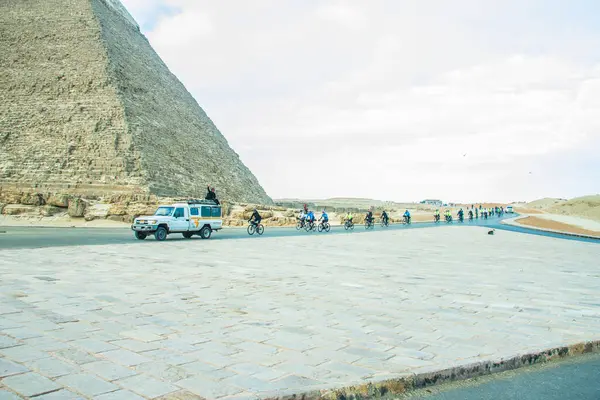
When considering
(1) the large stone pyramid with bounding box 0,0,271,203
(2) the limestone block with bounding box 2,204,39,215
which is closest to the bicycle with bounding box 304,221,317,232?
(2) the limestone block with bounding box 2,204,39,215

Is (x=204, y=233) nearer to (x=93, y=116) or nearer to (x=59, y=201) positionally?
(x=59, y=201)

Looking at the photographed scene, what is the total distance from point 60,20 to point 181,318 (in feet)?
235

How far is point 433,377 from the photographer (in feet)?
13.4

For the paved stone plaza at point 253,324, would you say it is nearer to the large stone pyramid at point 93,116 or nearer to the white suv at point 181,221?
the white suv at point 181,221

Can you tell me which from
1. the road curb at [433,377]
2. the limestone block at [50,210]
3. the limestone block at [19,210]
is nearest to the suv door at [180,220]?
the road curb at [433,377]

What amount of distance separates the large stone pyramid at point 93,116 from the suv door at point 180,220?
24.4 meters

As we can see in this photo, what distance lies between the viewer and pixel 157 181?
48812 millimetres

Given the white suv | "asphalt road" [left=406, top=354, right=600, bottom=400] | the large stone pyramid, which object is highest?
the large stone pyramid

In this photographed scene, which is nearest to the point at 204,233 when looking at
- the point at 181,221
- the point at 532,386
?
the point at 181,221

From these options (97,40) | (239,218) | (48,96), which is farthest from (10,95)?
(239,218)

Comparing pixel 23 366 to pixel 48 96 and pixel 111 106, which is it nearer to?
pixel 111 106

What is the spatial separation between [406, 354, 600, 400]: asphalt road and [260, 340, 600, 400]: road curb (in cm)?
6

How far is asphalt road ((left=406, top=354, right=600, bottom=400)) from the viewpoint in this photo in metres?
3.89

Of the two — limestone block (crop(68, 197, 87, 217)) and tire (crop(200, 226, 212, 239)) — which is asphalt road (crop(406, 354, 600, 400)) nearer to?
tire (crop(200, 226, 212, 239))
